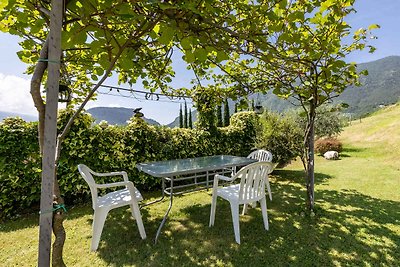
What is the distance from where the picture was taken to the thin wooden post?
3.79 ft

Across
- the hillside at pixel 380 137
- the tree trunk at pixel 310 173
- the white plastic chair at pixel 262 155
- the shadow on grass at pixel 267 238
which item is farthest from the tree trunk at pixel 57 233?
the hillside at pixel 380 137

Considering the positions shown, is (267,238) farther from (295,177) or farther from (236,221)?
(295,177)

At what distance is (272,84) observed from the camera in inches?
137

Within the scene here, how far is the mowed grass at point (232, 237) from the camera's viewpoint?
8.41 feet

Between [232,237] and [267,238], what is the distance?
0.47m

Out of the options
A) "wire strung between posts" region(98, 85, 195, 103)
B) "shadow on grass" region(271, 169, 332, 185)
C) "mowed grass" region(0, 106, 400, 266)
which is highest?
"wire strung between posts" region(98, 85, 195, 103)

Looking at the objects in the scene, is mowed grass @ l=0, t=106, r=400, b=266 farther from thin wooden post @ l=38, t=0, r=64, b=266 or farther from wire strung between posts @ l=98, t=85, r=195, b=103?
wire strung between posts @ l=98, t=85, r=195, b=103

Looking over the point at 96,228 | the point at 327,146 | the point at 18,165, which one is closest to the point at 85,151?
the point at 18,165

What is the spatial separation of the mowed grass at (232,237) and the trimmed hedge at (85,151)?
0.45 metres

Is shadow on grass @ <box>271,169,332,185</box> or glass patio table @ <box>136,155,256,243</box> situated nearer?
glass patio table @ <box>136,155,256,243</box>

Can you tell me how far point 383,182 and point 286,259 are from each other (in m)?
5.52

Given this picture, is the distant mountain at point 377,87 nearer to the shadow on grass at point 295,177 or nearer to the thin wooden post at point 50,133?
the shadow on grass at point 295,177

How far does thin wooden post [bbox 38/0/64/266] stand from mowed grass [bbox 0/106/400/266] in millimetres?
1573

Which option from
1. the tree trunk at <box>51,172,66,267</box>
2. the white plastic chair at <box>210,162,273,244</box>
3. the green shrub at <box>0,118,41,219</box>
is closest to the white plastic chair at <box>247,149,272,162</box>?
the white plastic chair at <box>210,162,273,244</box>
